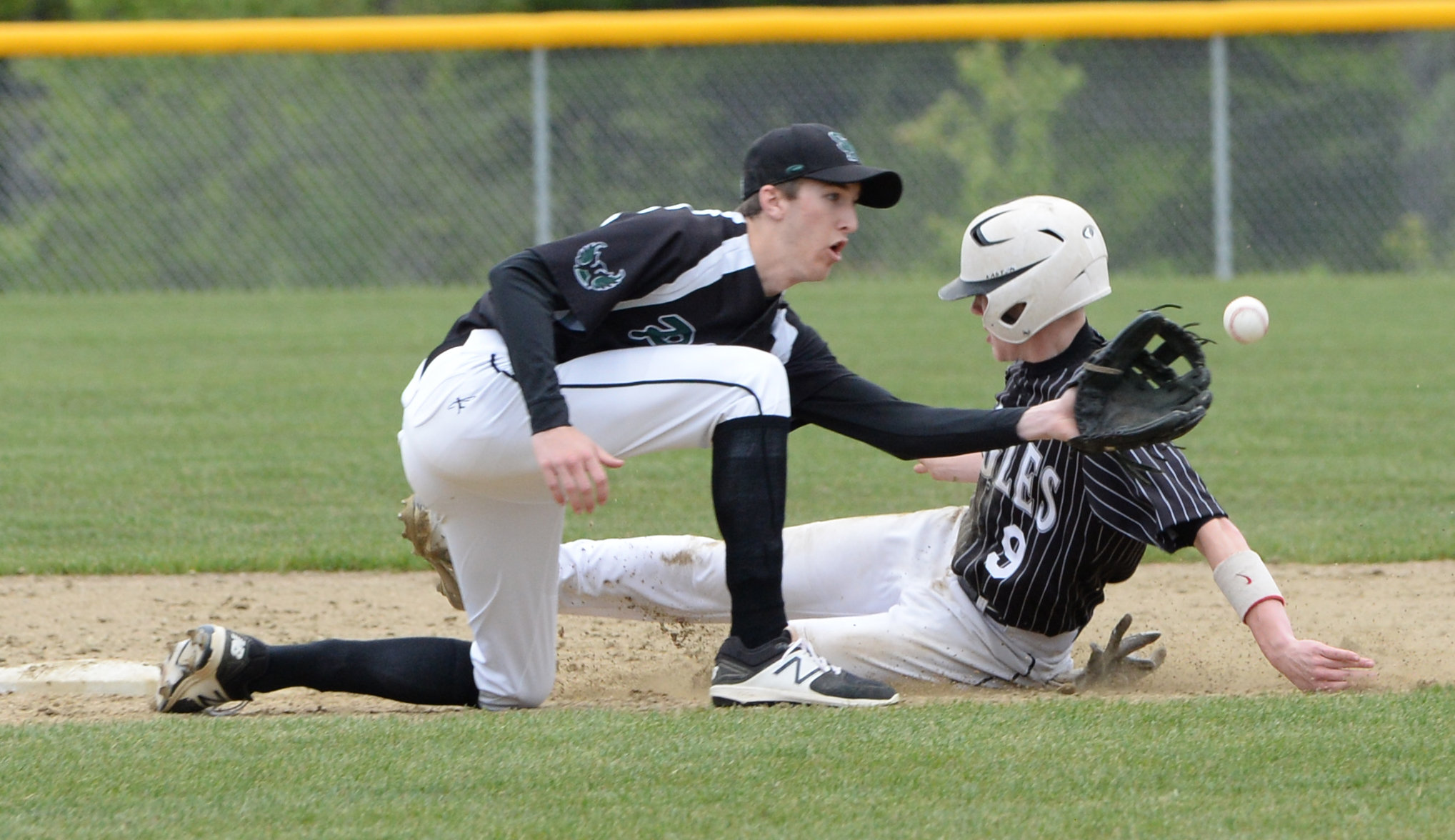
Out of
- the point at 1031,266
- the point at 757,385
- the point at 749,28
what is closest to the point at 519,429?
the point at 757,385

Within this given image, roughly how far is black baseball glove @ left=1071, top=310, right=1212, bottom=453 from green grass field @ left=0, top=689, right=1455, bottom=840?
52 cm

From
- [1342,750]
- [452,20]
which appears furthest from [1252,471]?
[452,20]

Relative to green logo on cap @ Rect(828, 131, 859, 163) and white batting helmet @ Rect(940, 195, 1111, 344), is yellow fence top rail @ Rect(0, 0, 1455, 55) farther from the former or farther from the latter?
green logo on cap @ Rect(828, 131, 859, 163)

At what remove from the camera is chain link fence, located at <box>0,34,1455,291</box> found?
12.7 m

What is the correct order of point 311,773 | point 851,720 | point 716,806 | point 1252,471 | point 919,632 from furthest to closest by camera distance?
point 1252,471, point 919,632, point 851,720, point 311,773, point 716,806

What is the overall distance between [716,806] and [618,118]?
10.7m

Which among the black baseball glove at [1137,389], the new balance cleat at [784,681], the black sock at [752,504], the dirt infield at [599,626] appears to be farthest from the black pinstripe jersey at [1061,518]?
the black sock at [752,504]

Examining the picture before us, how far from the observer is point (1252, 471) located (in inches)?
263

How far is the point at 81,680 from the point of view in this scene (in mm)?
3848

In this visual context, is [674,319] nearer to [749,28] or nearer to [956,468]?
[956,468]

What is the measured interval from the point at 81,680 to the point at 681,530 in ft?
7.83

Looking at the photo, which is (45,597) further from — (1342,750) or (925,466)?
(1342,750)

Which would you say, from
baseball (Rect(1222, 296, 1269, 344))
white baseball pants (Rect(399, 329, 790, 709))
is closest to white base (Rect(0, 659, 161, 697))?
white baseball pants (Rect(399, 329, 790, 709))

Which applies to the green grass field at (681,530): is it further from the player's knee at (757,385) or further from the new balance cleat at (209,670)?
the player's knee at (757,385)
